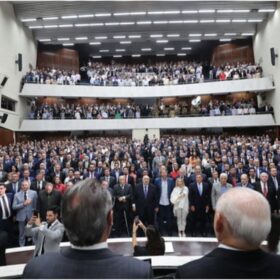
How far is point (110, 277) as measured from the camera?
1214mm

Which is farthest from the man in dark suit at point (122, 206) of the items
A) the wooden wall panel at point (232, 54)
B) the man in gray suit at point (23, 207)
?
the wooden wall panel at point (232, 54)

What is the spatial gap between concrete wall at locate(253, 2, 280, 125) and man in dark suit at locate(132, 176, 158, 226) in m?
15.9

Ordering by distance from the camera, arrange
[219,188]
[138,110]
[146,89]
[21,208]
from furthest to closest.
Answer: [146,89] < [138,110] < [219,188] < [21,208]

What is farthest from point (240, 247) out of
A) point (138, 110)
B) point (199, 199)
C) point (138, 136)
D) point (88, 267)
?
point (138, 110)

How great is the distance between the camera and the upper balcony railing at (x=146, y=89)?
73.2 feet

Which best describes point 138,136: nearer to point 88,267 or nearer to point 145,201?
point 145,201

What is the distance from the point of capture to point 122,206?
24.0 ft

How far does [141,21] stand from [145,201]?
16.7 meters

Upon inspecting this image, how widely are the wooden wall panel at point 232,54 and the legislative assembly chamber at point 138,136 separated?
0.10 m

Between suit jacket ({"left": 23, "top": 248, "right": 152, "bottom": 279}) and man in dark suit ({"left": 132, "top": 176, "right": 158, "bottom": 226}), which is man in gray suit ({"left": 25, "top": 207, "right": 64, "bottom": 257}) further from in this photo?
man in dark suit ({"left": 132, "top": 176, "right": 158, "bottom": 226})

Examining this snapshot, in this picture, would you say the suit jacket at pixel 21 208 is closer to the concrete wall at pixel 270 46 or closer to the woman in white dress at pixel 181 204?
the woman in white dress at pixel 181 204

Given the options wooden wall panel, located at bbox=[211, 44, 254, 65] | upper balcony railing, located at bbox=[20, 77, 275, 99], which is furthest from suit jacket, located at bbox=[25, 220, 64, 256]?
wooden wall panel, located at bbox=[211, 44, 254, 65]

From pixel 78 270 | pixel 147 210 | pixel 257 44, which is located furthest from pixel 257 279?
pixel 257 44

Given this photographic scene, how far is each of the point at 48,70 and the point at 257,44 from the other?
16.0 metres
